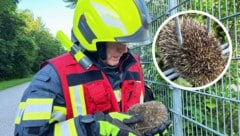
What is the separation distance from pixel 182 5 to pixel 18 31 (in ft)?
129

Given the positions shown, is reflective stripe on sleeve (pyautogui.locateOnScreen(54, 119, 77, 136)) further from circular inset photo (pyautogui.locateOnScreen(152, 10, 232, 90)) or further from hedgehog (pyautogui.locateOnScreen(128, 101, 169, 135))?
circular inset photo (pyautogui.locateOnScreen(152, 10, 232, 90))

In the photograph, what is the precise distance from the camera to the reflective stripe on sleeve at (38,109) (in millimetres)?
2145

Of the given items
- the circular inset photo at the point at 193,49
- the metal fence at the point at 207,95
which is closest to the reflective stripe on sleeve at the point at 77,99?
the circular inset photo at the point at 193,49

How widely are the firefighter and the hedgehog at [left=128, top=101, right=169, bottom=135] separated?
0.18 feet

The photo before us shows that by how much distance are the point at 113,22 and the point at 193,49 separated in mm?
422

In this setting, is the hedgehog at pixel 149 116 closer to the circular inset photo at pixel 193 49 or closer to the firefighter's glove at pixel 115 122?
the firefighter's glove at pixel 115 122

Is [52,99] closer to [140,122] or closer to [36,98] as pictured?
[36,98]

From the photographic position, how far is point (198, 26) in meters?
2.17

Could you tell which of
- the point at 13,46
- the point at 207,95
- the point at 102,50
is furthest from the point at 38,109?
the point at 13,46

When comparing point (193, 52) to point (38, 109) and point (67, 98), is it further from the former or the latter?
point (38, 109)

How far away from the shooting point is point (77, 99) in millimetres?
2268

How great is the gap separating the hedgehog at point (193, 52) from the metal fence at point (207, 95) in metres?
0.17

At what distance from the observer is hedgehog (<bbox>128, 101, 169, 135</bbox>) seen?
7.24ft

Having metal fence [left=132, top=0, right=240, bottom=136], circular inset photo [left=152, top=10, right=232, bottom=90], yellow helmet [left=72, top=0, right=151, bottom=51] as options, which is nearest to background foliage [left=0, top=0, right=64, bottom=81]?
metal fence [left=132, top=0, right=240, bottom=136]
